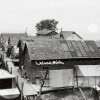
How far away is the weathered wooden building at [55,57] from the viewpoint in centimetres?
3717

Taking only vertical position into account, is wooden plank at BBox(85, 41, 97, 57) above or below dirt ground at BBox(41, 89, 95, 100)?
above

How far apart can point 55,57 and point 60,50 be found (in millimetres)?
1945

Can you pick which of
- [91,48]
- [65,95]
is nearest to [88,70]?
[65,95]

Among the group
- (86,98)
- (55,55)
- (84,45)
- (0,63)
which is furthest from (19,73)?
(86,98)

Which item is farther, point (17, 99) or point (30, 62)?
point (30, 62)

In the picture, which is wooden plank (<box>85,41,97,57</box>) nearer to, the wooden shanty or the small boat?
the wooden shanty

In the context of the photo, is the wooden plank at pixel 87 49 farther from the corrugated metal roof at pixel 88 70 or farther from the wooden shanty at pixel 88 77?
the wooden shanty at pixel 88 77

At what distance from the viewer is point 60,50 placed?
39375mm

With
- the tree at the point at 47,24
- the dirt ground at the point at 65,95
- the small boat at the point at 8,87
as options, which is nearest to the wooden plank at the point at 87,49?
the dirt ground at the point at 65,95

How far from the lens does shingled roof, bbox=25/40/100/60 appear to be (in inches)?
1491

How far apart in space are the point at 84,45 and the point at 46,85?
10.9m

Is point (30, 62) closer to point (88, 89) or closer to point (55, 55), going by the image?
point (55, 55)

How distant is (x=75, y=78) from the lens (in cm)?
3509

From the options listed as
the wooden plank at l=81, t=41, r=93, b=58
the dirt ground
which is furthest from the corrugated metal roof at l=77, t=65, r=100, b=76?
the wooden plank at l=81, t=41, r=93, b=58
